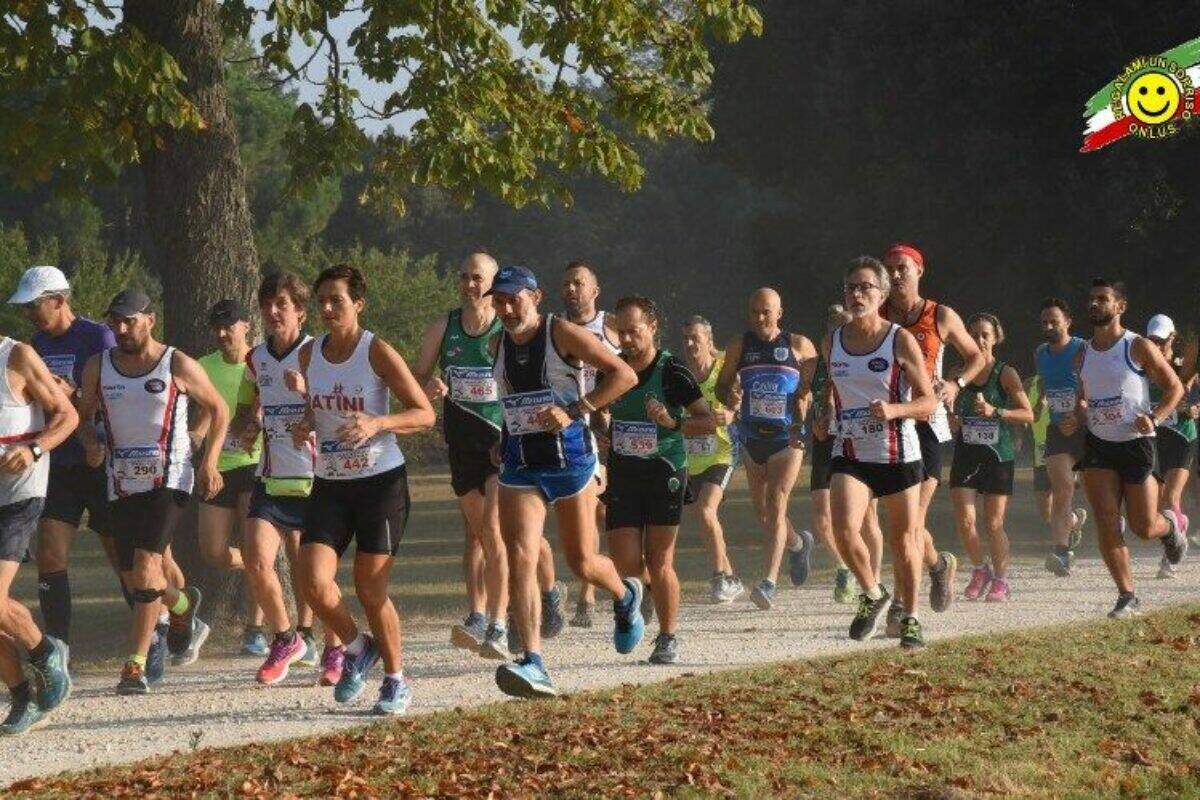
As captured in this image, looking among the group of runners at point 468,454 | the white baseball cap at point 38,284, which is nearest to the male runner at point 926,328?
the group of runners at point 468,454

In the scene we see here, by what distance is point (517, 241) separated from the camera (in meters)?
78.9

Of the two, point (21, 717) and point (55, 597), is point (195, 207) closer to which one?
point (55, 597)

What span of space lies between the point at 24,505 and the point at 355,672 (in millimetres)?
1713

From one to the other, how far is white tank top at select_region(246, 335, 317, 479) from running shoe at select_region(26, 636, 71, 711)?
1928mm

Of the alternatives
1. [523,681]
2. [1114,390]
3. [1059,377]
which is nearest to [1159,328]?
[1059,377]

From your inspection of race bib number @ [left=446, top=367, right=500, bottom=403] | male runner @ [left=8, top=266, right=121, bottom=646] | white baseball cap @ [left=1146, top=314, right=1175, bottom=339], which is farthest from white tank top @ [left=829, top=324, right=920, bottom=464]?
white baseball cap @ [left=1146, top=314, right=1175, bottom=339]

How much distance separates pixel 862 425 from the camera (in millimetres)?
11844

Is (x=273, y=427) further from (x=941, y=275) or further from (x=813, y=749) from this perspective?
(x=941, y=275)

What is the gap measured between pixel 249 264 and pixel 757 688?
607cm

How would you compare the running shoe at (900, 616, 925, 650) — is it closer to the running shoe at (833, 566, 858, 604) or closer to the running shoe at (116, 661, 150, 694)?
the running shoe at (833, 566, 858, 604)

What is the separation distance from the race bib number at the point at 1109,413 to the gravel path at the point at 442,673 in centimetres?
124

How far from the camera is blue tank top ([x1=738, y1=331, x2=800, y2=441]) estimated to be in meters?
15.7

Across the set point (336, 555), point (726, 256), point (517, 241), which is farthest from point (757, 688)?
point (517, 241)

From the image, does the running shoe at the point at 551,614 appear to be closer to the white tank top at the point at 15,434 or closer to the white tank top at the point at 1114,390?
the white tank top at the point at 1114,390
